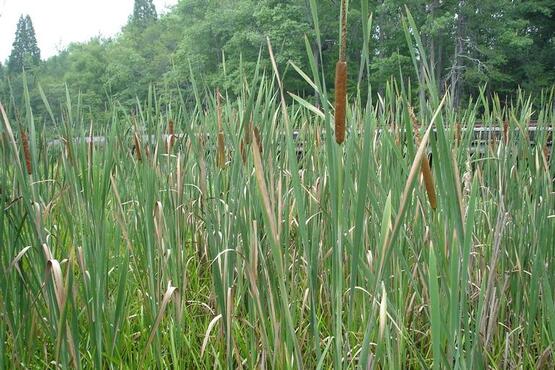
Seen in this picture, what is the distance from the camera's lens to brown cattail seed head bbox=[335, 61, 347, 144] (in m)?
0.78

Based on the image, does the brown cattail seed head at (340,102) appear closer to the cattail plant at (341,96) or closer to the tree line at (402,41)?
the cattail plant at (341,96)

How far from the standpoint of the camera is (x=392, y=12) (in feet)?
77.7

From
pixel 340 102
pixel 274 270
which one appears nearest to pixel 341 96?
pixel 340 102

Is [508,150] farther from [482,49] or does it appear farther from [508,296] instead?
[482,49]

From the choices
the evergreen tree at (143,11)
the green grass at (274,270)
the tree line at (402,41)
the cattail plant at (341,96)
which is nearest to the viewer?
the cattail plant at (341,96)

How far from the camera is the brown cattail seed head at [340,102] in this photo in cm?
78

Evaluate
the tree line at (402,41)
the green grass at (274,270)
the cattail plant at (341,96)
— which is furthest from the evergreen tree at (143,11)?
the cattail plant at (341,96)

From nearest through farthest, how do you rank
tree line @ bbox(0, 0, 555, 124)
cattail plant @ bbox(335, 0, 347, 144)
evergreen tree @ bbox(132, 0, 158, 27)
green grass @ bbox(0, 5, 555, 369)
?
1. cattail plant @ bbox(335, 0, 347, 144)
2. green grass @ bbox(0, 5, 555, 369)
3. tree line @ bbox(0, 0, 555, 124)
4. evergreen tree @ bbox(132, 0, 158, 27)

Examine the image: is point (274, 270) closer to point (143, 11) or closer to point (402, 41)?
point (402, 41)

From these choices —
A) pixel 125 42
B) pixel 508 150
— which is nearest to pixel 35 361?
pixel 508 150

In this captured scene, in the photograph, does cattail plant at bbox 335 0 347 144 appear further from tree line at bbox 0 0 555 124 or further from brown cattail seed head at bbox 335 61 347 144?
tree line at bbox 0 0 555 124

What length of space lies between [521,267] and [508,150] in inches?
20.1

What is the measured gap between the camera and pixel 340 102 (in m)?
0.78

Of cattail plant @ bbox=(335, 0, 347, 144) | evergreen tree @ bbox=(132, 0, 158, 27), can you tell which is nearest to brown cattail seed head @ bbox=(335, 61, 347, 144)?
cattail plant @ bbox=(335, 0, 347, 144)
